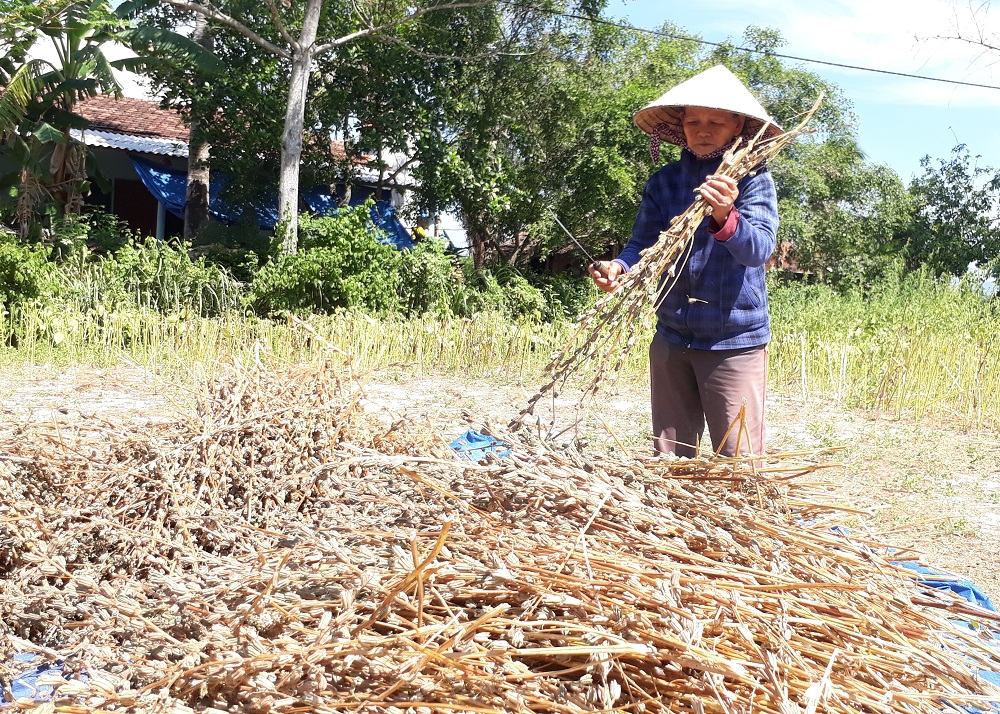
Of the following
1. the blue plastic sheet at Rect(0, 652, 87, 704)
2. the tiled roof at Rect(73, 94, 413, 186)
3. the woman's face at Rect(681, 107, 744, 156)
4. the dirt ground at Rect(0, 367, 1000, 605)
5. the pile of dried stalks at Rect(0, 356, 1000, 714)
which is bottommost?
the dirt ground at Rect(0, 367, 1000, 605)

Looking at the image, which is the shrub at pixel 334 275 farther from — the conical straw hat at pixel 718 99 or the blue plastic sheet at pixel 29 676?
the blue plastic sheet at pixel 29 676

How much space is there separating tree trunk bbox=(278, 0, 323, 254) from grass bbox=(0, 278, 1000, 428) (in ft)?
17.1

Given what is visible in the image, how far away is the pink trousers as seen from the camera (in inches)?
102

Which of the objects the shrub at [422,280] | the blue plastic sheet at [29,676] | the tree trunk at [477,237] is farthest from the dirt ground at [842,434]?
the tree trunk at [477,237]

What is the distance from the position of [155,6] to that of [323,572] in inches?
589

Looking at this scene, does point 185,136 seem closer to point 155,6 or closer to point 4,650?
point 155,6

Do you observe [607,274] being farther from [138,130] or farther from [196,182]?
[138,130]

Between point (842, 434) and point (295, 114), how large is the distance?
999cm

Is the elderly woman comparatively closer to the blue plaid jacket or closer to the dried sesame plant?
the blue plaid jacket

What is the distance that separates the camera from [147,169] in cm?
1734

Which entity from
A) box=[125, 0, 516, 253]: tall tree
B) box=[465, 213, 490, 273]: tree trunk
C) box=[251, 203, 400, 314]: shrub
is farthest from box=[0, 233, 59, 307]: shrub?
box=[465, 213, 490, 273]: tree trunk

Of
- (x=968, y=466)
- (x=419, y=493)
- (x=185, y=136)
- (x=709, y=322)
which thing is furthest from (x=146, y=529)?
(x=185, y=136)

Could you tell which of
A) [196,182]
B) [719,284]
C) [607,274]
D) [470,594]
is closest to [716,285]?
[719,284]

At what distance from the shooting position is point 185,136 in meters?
18.6
